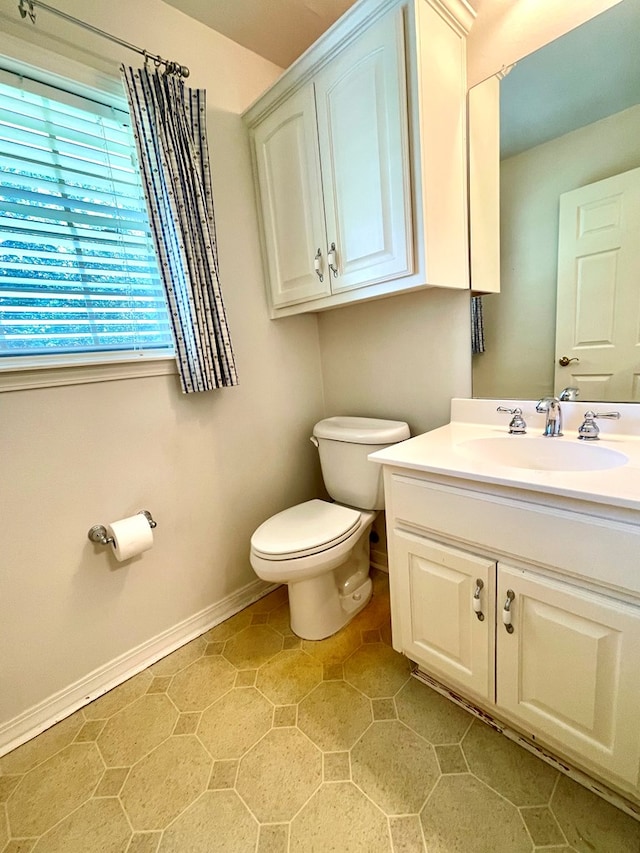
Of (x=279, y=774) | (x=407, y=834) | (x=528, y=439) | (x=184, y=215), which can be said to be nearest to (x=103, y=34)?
(x=184, y=215)

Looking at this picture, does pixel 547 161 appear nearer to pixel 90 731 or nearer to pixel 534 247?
pixel 534 247

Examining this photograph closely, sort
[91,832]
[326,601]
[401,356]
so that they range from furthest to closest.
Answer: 1. [401,356]
2. [326,601]
3. [91,832]

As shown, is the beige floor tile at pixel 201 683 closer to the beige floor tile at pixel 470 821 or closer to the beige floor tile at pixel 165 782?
the beige floor tile at pixel 165 782

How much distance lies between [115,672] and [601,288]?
209 centimetres

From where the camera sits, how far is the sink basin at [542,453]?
3.36 ft

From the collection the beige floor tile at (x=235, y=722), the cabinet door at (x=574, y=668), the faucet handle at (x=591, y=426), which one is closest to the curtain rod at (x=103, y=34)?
the faucet handle at (x=591, y=426)

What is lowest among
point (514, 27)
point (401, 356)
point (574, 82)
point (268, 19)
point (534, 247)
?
point (401, 356)

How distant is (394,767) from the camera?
103 cm

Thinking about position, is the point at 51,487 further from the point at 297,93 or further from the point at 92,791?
the point at 297,93

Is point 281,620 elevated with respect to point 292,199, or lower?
lower

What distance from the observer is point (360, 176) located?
122 centimetres

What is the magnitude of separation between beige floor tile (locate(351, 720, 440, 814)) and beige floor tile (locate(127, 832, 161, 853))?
50 centimetres

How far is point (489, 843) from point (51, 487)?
1.51 m

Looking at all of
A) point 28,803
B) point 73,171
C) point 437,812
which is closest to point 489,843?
point 437,812
